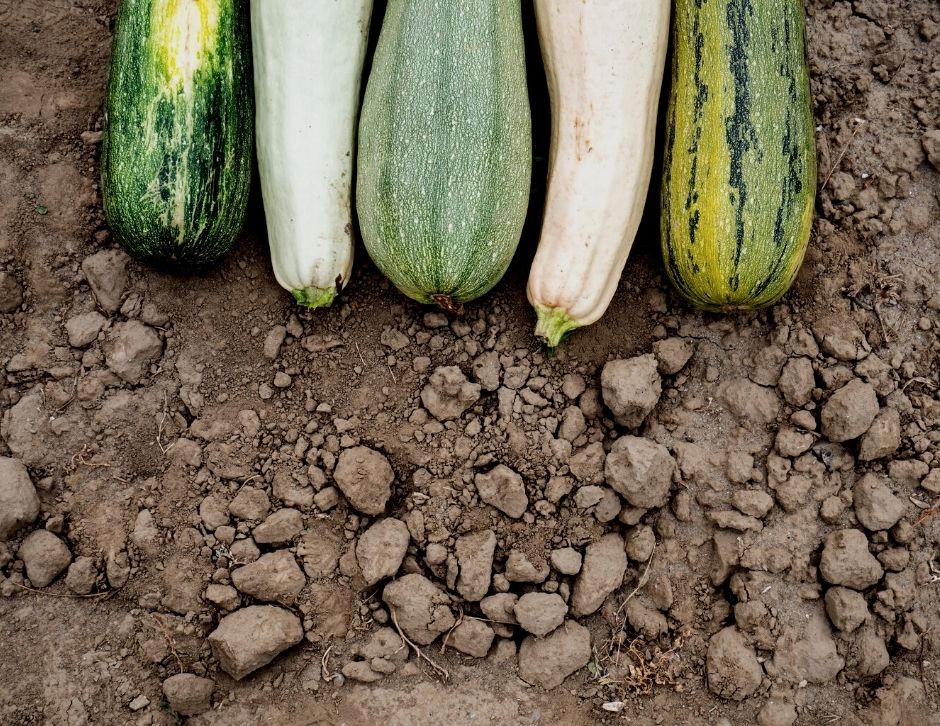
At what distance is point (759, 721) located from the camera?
2.28 metres

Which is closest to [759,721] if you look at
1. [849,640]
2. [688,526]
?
[849,640]

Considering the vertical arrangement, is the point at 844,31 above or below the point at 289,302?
above

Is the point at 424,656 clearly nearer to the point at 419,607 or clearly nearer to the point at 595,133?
the point at 419,607

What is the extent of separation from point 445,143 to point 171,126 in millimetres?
696

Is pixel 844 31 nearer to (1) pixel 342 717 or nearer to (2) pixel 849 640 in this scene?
(2) pixel 849 640

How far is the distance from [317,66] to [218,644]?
147 cm

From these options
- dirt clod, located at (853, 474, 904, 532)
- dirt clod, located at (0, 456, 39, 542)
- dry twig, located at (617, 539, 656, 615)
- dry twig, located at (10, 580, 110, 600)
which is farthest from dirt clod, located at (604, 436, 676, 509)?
dirt clod, located at (0, 456, 39, 542)

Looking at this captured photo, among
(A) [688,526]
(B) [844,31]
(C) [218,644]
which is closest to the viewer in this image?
(C) [218,644]

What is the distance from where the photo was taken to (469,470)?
94.1 inches

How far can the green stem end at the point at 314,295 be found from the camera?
7.86 feet

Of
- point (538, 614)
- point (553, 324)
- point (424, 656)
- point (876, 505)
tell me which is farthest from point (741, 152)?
point (424, 656)

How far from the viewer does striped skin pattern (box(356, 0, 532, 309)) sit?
2.25m

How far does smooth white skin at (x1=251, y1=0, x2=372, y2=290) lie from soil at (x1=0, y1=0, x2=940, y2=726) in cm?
18

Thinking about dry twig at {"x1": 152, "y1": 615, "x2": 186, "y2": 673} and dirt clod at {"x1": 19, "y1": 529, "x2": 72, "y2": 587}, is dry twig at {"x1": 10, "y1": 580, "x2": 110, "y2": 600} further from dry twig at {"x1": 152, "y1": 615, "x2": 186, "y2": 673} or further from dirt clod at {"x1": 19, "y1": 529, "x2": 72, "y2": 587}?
dry twig at {"x1": 152, "y1": 615, "x2": 186, "y2": 673}
